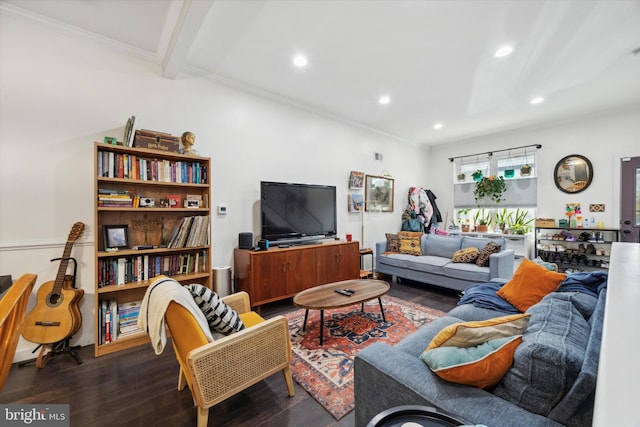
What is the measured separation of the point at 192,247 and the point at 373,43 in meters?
2.71

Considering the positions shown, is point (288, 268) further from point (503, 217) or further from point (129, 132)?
point (503, 217)

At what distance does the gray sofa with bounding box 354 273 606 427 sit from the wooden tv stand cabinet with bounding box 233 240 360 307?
1969 mm

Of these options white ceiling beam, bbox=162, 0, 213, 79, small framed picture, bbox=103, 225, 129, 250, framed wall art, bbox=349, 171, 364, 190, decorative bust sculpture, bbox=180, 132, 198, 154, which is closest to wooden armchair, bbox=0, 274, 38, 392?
small framed picture, bbox=103, 225, 129, 250

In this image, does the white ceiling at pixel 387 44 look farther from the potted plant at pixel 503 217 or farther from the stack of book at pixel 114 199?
the potted plant at pixel 503 217

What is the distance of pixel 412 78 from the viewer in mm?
3203

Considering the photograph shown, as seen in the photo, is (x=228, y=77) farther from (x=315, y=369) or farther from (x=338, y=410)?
(x=338, y=410)

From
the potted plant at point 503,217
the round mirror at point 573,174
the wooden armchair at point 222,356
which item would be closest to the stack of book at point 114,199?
the wooden armchair at point 222,356

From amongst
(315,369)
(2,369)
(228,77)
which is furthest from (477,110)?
(2,369)

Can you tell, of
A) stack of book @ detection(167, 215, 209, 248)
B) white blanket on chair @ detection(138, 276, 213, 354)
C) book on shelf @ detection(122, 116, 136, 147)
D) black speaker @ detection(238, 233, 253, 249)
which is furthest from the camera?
black speaker @ detection(238, 233, 253, 249)

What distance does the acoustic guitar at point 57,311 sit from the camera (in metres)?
2.09

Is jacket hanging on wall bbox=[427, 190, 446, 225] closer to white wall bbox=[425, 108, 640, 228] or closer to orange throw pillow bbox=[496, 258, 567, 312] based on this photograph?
white wall bbox=[425, 108, 640, 228]

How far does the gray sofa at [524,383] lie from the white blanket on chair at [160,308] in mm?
967

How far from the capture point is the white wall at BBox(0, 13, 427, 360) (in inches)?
86.1

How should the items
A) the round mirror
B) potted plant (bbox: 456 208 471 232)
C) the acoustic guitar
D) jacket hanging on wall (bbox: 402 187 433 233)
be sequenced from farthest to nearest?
potted plant (bbox: 456 208 471 232) < jacket hanging on wall (bbox: 402 187 433 233) < the round mirror < the acoustic guitar
